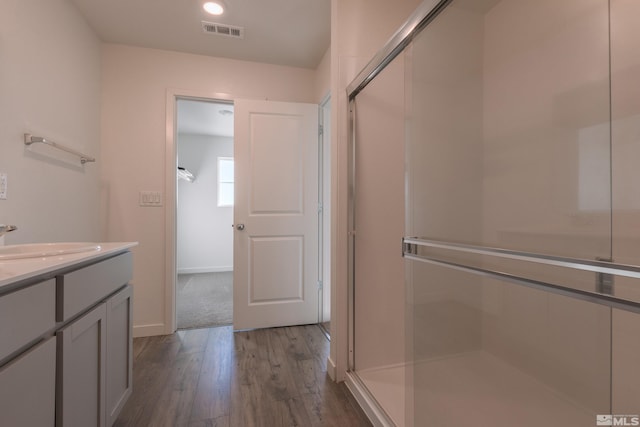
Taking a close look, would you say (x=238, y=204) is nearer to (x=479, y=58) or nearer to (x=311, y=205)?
(x=311, y=205)

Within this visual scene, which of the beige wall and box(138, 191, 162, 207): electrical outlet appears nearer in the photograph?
the beige wall

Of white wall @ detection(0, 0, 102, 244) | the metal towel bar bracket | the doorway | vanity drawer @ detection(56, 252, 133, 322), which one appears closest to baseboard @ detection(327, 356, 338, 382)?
vanity drawer @ detection(56, 252, 133, 322)

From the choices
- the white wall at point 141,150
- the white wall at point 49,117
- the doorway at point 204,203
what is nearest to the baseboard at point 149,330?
the white wall at point 141,150

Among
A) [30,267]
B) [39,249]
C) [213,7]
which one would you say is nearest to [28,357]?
[30,267]

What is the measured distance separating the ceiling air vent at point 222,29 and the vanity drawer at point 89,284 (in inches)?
69.8

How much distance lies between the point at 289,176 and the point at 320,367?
1.54m

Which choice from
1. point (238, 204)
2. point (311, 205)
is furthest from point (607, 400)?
point (238, 204)

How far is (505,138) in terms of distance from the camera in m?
1.05

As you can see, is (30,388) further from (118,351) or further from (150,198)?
(150,198)

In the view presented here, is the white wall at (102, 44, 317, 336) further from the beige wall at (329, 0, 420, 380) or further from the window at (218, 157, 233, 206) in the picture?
the window at (218, 157, 233, 206)

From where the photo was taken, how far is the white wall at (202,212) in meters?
4.81

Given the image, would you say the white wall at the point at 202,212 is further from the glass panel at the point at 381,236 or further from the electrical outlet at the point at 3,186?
the glass panel at the point at 381,236

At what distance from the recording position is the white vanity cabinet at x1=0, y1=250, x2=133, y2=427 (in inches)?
26.1

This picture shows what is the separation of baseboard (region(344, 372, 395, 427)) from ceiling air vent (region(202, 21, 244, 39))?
8.26ft
